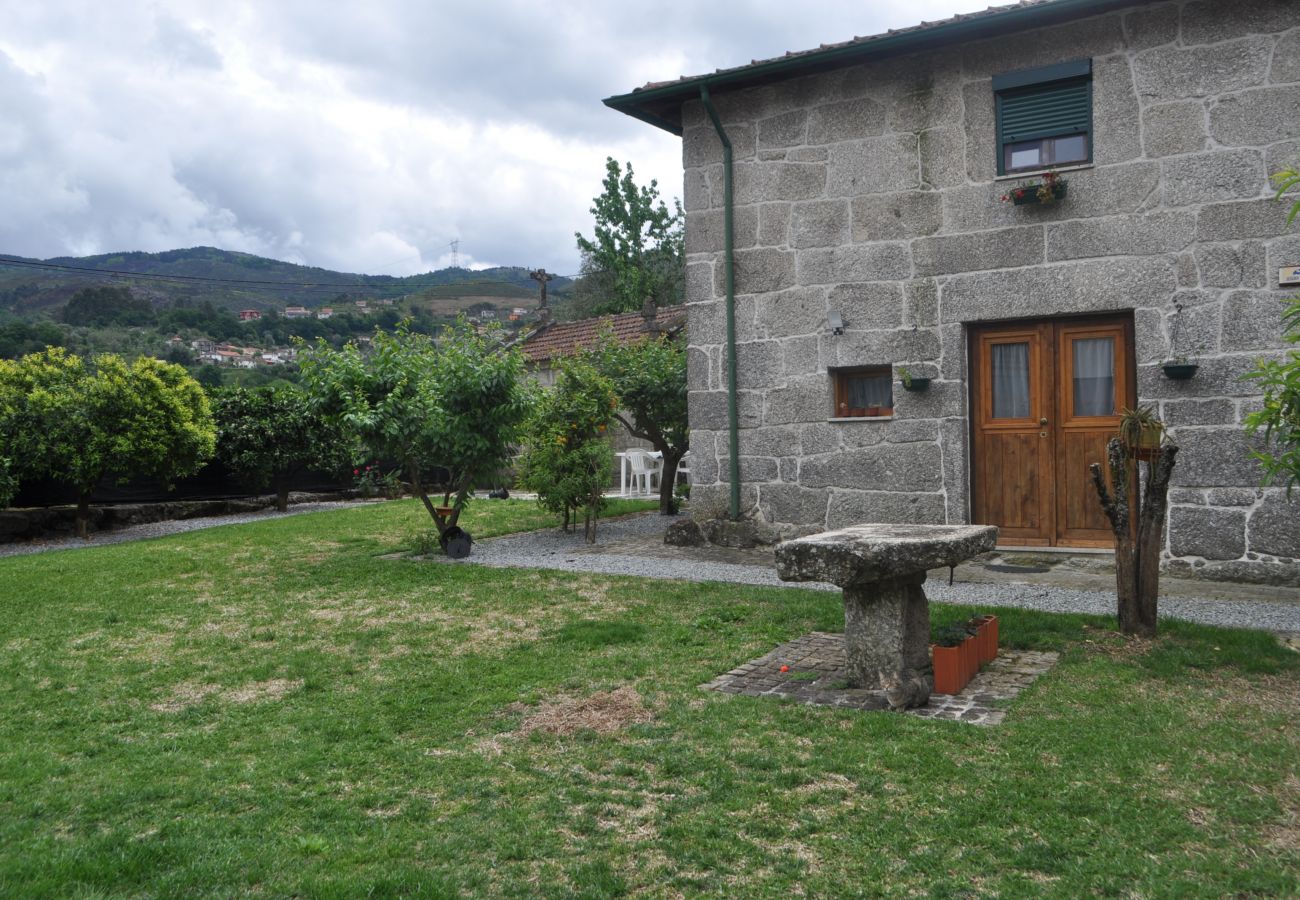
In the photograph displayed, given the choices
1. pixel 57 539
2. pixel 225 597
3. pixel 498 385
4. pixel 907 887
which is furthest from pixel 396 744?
pixel 57 539

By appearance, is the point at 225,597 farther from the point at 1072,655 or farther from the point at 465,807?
the point at 1072,655

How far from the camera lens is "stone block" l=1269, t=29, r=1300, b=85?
24.3 ft

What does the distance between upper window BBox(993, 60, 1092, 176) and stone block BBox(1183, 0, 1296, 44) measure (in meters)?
0.77

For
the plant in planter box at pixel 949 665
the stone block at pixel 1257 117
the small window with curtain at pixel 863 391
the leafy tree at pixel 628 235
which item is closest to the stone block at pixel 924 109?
the stone block at pixel 1257 117

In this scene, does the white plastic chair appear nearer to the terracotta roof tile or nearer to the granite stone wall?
the terracotta roof tile

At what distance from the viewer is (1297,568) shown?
7340 mm

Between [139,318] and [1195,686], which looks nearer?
[1195,686]

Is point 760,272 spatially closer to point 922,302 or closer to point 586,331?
point 922,302

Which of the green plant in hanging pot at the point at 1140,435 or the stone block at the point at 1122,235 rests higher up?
the stone block at the point at 1122,235

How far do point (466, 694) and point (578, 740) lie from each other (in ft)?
3.22

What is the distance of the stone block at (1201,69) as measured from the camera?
24.7 feet

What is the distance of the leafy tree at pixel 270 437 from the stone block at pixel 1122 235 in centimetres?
1061

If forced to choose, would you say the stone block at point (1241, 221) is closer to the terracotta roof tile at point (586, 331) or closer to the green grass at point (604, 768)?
the green grass at point (604, 768)

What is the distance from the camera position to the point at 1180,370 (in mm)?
7586
